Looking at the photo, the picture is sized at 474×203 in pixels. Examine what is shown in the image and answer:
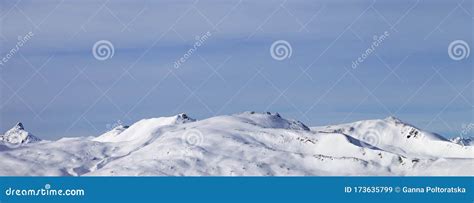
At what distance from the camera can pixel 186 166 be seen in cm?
17512

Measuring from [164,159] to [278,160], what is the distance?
2369 cm

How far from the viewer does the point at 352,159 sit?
610 ft

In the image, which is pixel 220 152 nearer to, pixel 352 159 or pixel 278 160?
pixel 278 160
